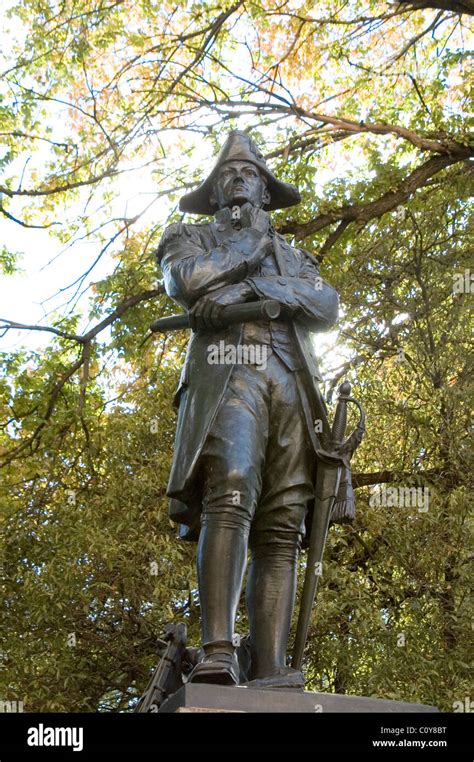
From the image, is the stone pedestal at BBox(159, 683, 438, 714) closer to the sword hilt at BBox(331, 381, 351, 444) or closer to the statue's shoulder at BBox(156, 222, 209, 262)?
the sword hilt at BBox(331, 381, 351, 444)

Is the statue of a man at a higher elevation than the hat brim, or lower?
lower

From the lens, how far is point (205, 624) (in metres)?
4.56

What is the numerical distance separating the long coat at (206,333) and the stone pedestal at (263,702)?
944 millimetres

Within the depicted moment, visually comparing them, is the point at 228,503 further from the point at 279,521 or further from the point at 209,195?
the point at 209,195

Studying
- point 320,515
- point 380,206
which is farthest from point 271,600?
point 380,206

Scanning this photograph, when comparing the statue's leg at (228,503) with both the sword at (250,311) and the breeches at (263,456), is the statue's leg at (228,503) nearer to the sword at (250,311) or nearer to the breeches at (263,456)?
the breeches at (263,456)

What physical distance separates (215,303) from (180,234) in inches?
24.0

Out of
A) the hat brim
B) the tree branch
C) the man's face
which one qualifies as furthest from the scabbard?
the tree branch

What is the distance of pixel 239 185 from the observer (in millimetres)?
5582

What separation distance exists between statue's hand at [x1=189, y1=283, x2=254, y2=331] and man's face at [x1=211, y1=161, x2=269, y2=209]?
0.62 m

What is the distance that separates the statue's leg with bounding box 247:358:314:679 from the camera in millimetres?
4852

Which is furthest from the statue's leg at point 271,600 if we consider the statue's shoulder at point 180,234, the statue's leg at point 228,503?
the statue's shoulder at point 180,234

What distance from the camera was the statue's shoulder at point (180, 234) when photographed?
550cm
